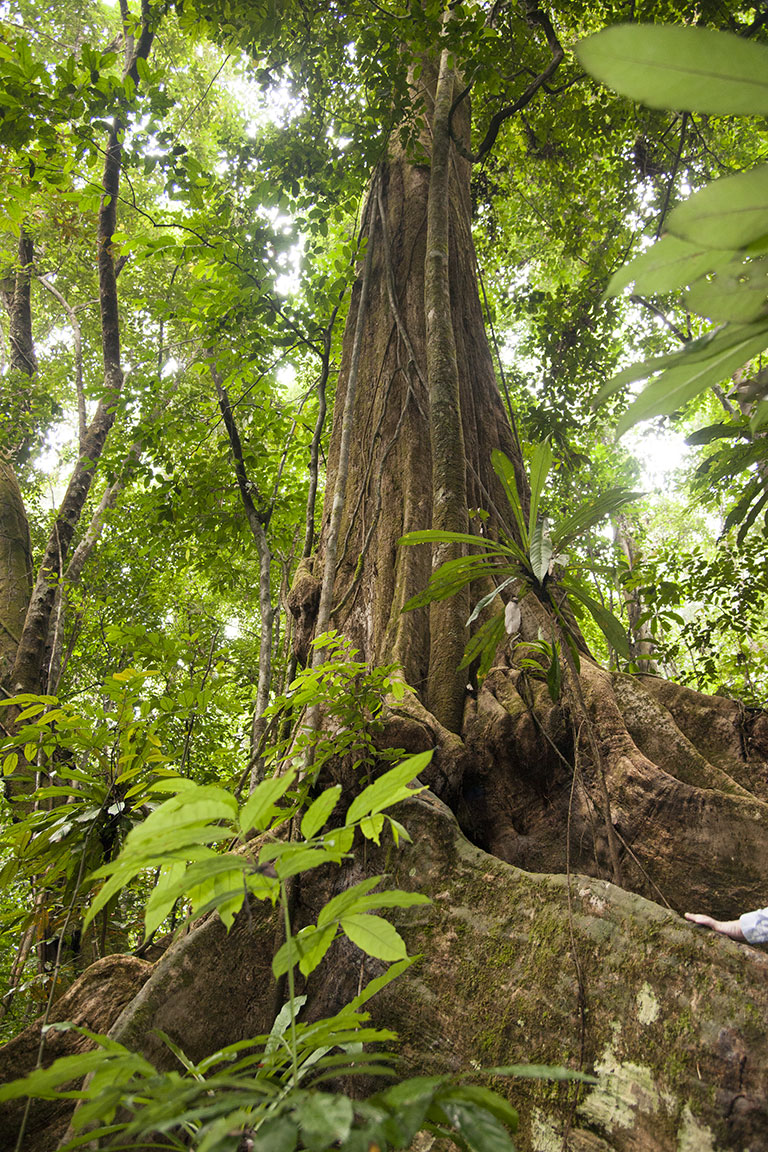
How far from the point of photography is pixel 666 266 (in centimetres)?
58

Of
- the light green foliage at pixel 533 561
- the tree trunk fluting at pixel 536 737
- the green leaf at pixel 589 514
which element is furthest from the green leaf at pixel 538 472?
the tree trunk fluting at pixel 536 737

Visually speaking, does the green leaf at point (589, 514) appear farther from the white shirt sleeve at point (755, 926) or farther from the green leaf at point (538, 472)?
the white shirt sleeve at point (755, 926)

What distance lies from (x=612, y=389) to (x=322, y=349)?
361cm

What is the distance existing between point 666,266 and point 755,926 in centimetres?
140

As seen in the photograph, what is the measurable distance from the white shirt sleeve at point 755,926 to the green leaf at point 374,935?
922mm

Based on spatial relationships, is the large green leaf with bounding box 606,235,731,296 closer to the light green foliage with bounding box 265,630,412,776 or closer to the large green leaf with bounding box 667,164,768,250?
the large green leaf with bounding box 667,164,768,250

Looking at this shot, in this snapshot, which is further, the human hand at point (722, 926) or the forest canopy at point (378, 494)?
the forest canopy at point (378, 494)

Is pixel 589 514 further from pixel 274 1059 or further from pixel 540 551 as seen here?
pixel 274 1059

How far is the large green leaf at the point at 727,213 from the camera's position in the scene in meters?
0.54

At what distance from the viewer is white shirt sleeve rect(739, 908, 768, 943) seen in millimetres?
1299

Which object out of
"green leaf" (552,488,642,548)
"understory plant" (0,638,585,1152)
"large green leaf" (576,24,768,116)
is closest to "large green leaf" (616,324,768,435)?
"large green leaf" (576,24,768,116)

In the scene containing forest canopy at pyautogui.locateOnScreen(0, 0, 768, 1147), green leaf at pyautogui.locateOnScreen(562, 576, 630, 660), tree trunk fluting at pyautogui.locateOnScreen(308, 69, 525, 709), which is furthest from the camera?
tree trunk fluting at pyautogui.locateOnScreen(308, 69, 525, 709)

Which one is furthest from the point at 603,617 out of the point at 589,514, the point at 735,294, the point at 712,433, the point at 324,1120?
the point at 324,1120

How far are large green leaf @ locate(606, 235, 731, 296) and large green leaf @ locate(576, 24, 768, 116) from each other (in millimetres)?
106
